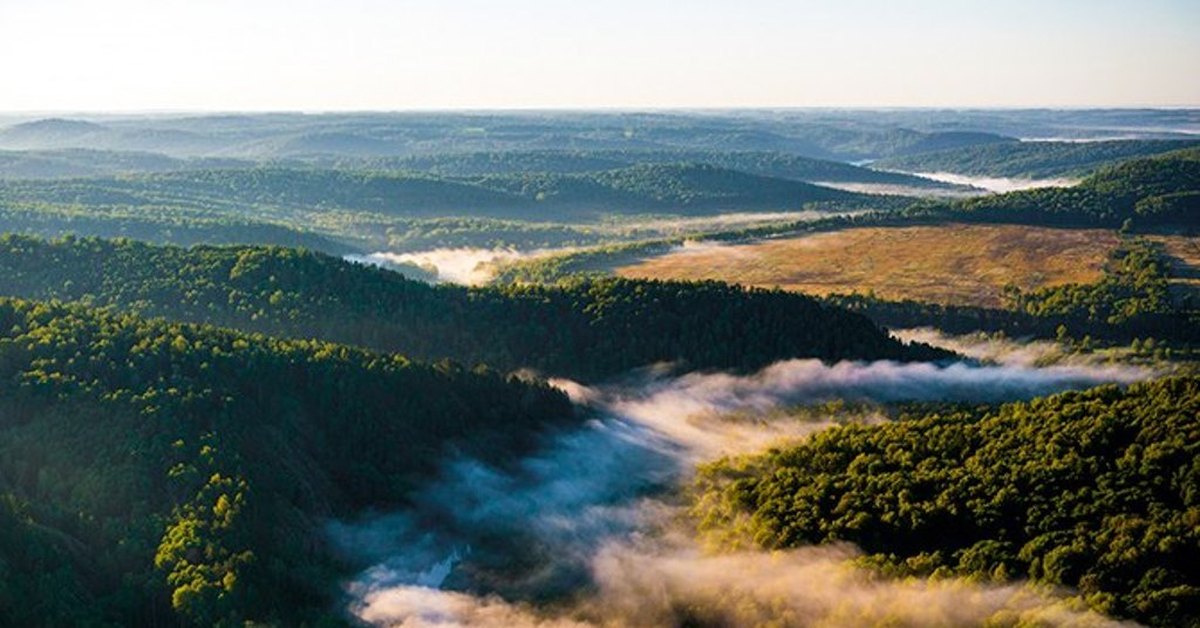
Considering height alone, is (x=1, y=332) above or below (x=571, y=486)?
above

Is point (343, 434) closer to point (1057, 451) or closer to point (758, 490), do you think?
point (758, 490)

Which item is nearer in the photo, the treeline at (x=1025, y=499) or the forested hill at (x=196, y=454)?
→ the treeline at (x=1025, y=499)

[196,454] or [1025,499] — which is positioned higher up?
[1025,499]

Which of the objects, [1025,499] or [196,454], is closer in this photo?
[1025,499]

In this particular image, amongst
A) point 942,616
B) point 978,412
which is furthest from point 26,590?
point 978,412
